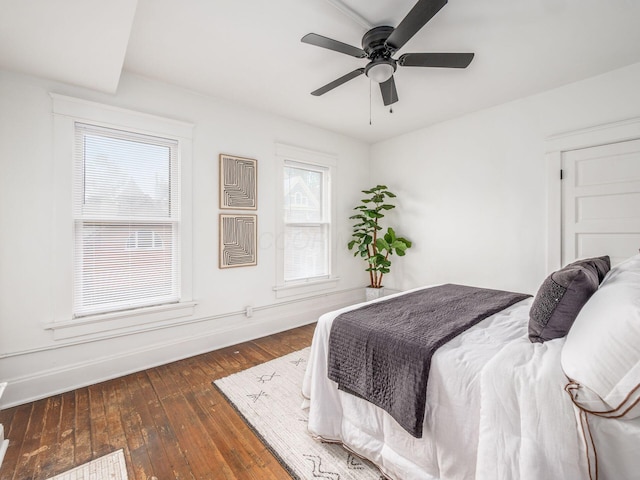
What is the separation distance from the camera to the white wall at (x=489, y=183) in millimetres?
2783

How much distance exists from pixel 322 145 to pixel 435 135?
1.50 m

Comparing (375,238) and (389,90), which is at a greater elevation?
(389,90)

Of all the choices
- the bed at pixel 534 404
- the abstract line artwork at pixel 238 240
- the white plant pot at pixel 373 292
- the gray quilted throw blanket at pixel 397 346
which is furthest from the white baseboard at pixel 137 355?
the bed at pixel 534 404

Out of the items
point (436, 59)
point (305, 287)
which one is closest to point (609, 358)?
point (436, 59)

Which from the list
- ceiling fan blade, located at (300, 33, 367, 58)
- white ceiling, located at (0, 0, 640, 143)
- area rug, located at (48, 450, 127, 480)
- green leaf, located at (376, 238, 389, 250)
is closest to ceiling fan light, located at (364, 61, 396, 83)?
ceiling fan blade, located at (300, 33, 367, 58)

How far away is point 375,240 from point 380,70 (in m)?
2.49

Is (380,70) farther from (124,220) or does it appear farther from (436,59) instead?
(124,220)

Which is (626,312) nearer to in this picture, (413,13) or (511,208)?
(413,13)

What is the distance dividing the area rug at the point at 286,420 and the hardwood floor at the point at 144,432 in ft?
0.21

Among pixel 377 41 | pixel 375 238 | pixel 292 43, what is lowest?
pixel 375 238

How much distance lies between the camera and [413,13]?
4.95ft

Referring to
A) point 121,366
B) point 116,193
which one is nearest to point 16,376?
point 121,366

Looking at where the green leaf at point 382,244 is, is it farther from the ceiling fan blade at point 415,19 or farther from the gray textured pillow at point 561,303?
the gray textured pillow at point 561,303

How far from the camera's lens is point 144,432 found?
70.0 inches
